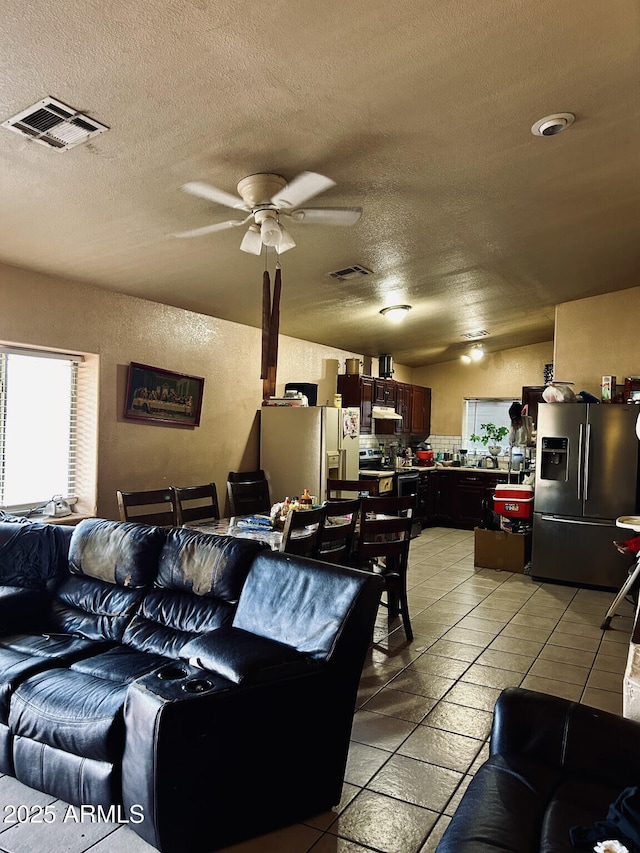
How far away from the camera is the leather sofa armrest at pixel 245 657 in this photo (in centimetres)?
202

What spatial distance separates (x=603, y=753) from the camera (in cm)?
175

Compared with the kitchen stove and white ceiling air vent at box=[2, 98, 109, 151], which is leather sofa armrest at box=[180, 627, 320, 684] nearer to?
white ceiling air vent at box=[2, 98, 109, 151]

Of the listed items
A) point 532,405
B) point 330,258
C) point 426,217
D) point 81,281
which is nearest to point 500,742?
point 426,217

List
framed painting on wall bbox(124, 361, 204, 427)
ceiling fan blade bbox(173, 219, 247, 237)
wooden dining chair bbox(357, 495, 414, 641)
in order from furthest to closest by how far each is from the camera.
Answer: framed painting on wall bbox(124, 361, 204, 427)
wooden dining chair bbox(357, 495, 414, 641)
ceiling fan blade bbox(173, 219, 247, 237)

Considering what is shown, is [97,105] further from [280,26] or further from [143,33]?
[280,26]

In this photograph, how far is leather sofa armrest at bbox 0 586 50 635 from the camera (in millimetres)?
2896

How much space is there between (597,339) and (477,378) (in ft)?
10.3

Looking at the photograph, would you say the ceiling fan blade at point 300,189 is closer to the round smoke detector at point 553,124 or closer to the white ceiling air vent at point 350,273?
the round smoke detector at point 553,124

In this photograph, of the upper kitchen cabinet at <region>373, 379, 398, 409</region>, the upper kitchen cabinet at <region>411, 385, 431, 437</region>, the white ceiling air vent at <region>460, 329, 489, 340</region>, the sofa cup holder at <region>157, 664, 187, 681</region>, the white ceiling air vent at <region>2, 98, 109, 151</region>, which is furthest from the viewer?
the upper kitchen cabinet at <region>411, 385, 431, 437</region>

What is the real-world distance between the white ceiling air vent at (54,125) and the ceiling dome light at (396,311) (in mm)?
3938

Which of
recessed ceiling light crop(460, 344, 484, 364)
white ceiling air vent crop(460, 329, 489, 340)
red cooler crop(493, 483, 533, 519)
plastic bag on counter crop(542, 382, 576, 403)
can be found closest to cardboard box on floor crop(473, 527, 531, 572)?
red cooler crop(493, 483, 533, 519)

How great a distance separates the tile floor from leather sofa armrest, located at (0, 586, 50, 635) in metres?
0.81

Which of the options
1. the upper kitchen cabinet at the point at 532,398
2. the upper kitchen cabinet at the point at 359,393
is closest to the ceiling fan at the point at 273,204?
the upper kitchen cabinet at the point at 359,393

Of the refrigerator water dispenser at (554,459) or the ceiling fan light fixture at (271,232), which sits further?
the refrigerator water dispenser at (554,459)
